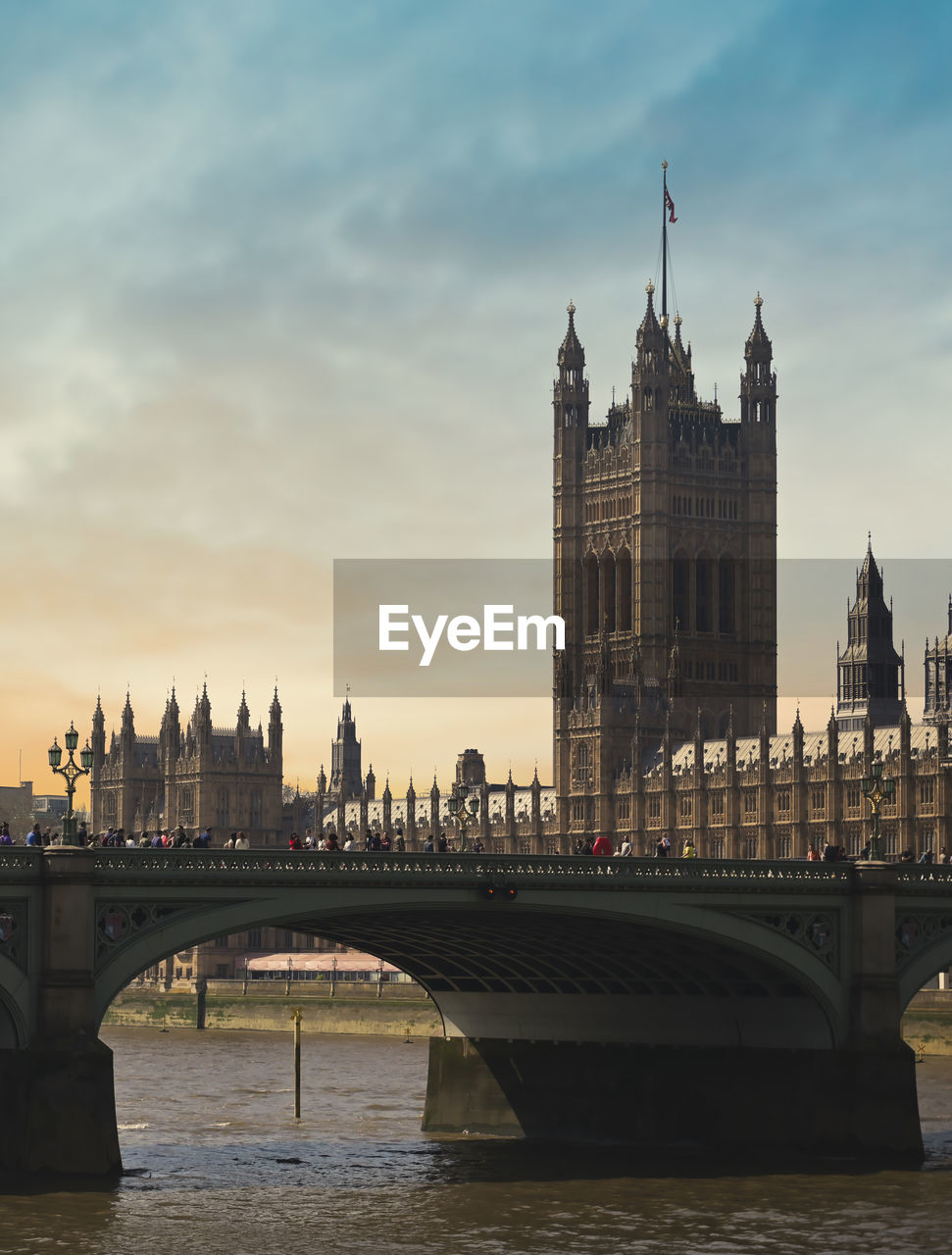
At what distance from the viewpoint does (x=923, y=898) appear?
53.7 metres

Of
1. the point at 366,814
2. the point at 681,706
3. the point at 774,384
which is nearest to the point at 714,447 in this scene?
the point at 774,384

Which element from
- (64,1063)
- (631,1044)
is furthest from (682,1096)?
(64,1063)

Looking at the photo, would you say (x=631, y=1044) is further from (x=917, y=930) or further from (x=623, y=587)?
(x=623, y=587)

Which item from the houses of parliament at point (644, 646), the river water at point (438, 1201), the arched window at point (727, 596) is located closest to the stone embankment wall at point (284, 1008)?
the houses of parliament at point (644, 646)

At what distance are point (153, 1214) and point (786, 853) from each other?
86.6 metres

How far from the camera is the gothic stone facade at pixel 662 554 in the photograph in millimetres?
153375

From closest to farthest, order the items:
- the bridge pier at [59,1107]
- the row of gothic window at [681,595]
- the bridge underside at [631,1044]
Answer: the bridge pier at [59,1107] → the bridge underside at [631,1044] → the row of gothic window at [681,595]

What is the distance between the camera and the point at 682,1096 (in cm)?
5606

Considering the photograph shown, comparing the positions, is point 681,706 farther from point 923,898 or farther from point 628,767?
point 923,898

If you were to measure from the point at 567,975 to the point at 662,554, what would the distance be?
327 feet

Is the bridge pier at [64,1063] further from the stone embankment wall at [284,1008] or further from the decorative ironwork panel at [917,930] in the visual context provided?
the stone embankment wall at [284,1008]

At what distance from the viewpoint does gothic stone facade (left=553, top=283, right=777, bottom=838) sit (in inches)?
6038

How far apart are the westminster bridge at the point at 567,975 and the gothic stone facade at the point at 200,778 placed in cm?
10522

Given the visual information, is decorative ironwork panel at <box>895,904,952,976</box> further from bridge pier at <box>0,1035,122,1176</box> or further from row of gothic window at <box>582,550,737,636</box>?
row of gothic window at <box>582,550,737,636</box>
